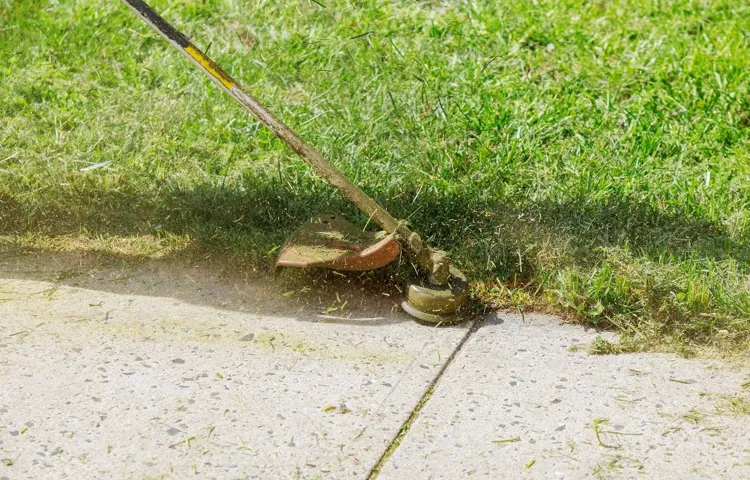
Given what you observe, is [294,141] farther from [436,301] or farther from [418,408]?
[418,408]

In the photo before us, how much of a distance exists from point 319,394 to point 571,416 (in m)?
0.71

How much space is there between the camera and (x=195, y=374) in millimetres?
3164

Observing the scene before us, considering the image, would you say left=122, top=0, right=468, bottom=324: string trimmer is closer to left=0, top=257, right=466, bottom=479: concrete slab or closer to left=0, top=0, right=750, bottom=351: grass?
left=0, top=257, right=466, bottom=479: concrete slab

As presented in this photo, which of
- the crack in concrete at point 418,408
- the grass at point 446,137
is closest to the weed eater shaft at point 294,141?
the crack in concrete at point 418,408

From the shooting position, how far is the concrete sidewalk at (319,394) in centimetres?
277

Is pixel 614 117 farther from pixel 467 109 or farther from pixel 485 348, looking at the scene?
pixel 485 348

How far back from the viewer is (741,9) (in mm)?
5348

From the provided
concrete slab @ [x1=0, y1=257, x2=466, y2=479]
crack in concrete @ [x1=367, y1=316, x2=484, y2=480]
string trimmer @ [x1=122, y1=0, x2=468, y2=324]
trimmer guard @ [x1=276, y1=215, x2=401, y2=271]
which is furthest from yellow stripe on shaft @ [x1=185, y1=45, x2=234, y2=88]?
crack in concrete @ [x1=367, y1=316, x2=484, y2=480]

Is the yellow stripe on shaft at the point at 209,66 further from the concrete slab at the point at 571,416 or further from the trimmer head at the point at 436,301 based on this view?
the concrete slab at the point at 571,416

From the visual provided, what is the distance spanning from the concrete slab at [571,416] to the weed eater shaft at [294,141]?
0.33 meters

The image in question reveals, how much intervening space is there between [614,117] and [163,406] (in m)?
2.46

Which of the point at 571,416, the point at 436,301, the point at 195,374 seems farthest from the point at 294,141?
the point at 571,416

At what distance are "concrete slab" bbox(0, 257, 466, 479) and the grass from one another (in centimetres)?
32

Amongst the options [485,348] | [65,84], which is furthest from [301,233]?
[65,84]
